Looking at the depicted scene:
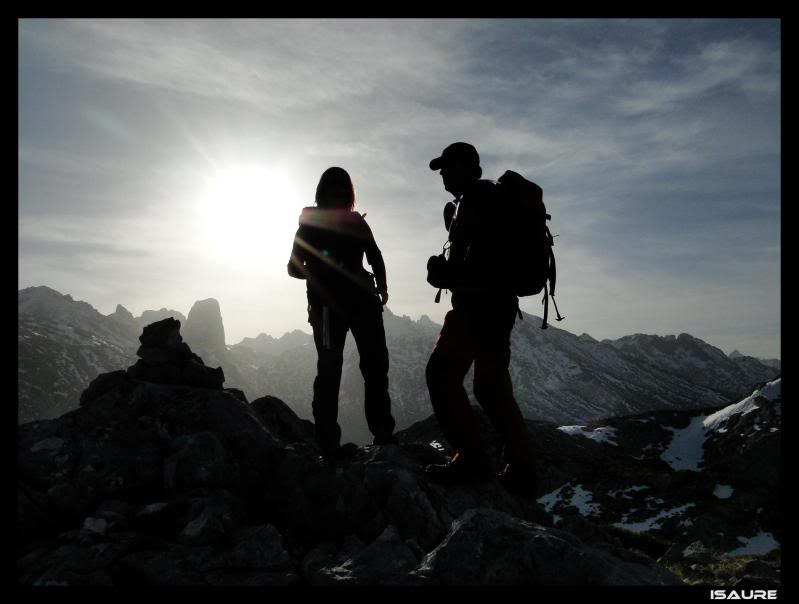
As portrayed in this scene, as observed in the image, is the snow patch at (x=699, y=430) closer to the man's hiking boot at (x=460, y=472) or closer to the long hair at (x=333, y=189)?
the man's hiking boot at (x=460, y=472)

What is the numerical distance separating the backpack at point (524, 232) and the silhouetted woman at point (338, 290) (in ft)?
9.39

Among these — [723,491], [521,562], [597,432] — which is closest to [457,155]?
[521,562]

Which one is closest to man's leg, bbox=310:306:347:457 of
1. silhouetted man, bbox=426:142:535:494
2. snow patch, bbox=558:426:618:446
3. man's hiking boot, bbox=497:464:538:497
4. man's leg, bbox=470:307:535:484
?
silhouetted man, bbox=426:142:535:494

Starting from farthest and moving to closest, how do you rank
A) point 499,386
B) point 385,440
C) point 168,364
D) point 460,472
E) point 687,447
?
1. point 687,447
2. point 168,364
3. point 385,440
4. point 460,472
5. point 499,386

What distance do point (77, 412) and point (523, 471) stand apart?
711cm

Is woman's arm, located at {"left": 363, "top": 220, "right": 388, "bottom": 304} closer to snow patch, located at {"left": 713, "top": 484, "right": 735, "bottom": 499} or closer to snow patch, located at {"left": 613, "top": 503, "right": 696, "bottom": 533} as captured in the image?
snow patch, located at {"left": 613, "top": 503, "right": 696, "bottom": 533}

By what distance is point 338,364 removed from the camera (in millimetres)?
8859

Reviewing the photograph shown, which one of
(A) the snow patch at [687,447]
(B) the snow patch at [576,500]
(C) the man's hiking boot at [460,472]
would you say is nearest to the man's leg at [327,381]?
(C) the man's hiking boot at [460,472]

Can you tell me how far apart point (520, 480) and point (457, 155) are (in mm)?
4545

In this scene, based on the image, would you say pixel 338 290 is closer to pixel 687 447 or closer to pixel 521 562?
pixel 521 562

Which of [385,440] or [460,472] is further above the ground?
[385,440]

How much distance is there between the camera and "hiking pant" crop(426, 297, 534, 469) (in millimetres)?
6965
